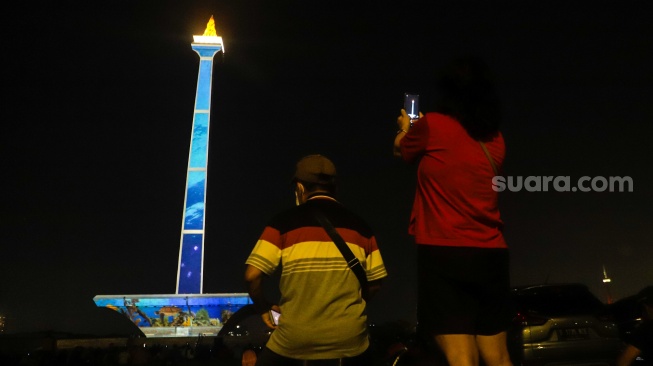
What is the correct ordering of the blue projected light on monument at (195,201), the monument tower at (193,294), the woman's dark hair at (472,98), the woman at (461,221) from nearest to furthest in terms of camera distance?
the woman at (461,221) < the woman's dark hair at (472,98) < the monument tower at (193,294) < the blue projected light on monument at (195,201)

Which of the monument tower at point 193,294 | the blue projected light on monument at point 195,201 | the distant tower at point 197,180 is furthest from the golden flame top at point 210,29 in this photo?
the blue projected light on monument at point 195,201

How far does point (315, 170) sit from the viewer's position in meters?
3.49

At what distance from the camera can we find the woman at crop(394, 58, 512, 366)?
268cm

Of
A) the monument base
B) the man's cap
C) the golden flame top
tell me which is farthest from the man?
the golden flame top

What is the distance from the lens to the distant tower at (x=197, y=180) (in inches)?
1789

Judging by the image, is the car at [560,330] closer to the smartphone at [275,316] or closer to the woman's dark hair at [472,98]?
the smartphone at [275,316]

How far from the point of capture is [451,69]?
3.01 meters

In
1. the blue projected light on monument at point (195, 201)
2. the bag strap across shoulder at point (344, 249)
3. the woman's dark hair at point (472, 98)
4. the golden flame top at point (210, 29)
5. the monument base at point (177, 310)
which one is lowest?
the monument base at point (177, 310)

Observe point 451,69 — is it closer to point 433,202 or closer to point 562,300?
point 433,202

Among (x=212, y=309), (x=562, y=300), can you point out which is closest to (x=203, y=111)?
(x=212, y=309)

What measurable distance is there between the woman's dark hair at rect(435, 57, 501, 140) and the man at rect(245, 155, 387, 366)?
0.78m

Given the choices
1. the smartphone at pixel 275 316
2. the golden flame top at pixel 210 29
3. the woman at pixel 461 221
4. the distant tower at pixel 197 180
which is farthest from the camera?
the golden flame top at pixel 210 29

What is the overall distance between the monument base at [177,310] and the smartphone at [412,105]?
3824cm

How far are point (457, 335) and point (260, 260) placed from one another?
3.30 ft
